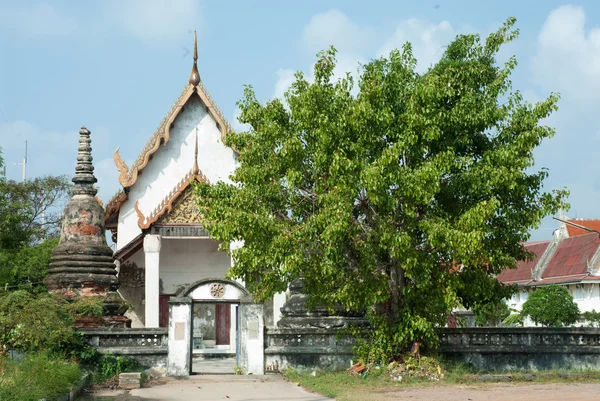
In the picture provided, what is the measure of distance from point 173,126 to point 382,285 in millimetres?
14105

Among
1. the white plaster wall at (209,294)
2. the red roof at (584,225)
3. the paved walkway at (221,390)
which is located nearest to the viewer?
the paved walkway at (221,390)

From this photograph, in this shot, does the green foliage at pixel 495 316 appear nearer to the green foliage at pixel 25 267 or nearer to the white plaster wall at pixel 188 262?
the white plaster wall at pixel 188 262

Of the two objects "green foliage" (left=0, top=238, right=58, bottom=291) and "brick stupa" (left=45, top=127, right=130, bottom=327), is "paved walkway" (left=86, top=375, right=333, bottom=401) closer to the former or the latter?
"brick stupa" (left=45, top=127, right=130, bottom=327)

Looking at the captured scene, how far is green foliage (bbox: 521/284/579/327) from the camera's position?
1394 inches

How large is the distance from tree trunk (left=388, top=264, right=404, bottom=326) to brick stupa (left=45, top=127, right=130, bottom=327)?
277 inches

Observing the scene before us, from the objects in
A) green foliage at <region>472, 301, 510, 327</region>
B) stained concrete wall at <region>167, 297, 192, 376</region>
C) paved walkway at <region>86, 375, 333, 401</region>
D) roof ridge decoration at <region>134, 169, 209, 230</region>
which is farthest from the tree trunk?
green foliage at <region>472, 301, 510, 327</region>

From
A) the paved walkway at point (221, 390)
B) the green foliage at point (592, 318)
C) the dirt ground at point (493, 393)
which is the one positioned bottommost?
the dirt ground at point (493, 393)

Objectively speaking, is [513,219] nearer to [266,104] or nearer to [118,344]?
[266,104]

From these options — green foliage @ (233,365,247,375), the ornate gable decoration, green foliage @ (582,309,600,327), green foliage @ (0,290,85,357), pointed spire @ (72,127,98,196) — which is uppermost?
pointed spire @ (72,127,98,196)

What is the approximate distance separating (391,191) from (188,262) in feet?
43.3

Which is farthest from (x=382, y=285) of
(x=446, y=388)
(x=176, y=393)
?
(x=176, y=393)

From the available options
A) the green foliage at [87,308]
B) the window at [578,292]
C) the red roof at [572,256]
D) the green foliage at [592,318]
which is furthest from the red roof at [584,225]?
the green foliage at [87,308]

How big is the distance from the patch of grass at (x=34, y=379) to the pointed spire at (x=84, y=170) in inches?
332

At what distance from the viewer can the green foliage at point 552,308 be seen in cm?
3541
